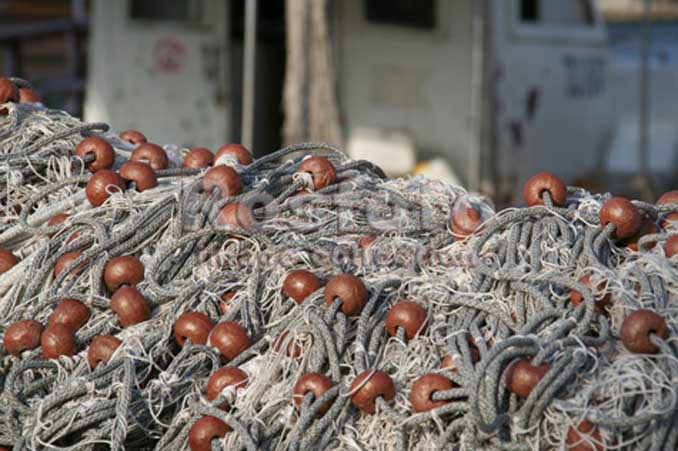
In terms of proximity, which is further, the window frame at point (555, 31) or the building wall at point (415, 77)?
the window frame at point (555, 31)

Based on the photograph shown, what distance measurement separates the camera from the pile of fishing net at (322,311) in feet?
6.76

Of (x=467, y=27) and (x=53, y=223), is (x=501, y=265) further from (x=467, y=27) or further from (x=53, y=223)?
(x=467, y=27)

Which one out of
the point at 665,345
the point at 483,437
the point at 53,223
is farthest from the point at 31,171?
the point at 665,345

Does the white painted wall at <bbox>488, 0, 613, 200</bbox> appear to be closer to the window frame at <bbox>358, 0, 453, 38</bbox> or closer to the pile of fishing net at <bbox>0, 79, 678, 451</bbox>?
the window frame at <bbox>358, 0, 453, 38</bbox>

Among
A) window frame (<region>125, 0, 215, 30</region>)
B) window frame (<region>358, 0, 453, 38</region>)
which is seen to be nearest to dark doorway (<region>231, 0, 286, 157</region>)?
window frame (<region>125, 0, 215, 30</region>)

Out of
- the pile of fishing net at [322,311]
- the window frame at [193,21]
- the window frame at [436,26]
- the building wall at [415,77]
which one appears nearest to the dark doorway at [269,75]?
the window frame at [193,21]

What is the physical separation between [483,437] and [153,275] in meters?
0.87

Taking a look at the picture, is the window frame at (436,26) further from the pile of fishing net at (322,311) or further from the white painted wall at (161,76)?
the pile of fishing net at (322,311)

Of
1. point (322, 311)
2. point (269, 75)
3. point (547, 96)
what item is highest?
point (269, 75)

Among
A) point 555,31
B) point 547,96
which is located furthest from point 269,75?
point 555,31

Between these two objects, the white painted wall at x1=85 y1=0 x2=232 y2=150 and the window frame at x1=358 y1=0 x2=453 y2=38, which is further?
the window frame at x1=358 y1=0 x2=453 y2=38

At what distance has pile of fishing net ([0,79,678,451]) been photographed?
206 cm

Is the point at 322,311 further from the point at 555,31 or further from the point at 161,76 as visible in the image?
the point at 555,31

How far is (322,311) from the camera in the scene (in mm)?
2277
